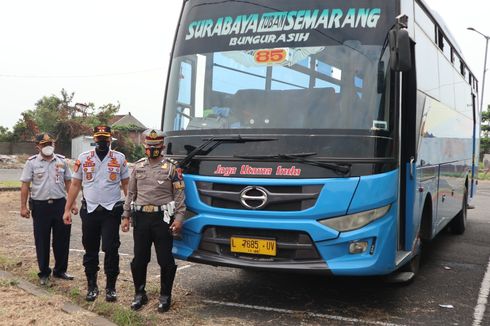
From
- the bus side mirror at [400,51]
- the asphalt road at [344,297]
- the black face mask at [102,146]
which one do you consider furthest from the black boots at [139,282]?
the bus side mirror at [400,51]

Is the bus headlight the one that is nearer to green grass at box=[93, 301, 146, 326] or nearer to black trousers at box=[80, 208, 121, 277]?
green grass at box=[93, 301, 146, 326]

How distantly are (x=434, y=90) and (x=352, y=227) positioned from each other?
2910 mm

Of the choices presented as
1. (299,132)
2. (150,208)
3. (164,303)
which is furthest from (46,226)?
(299,132)

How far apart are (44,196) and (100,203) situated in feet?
3.28

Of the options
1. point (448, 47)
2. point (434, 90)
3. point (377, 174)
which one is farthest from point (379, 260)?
point (448, 47)

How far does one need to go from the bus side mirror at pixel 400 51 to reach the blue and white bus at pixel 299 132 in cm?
1

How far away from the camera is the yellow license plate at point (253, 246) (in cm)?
478

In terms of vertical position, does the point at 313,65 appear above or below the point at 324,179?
above

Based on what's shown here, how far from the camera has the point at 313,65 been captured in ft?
16.5

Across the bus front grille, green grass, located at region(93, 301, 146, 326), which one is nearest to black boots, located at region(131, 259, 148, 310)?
green grass, located at region(93, 301, 146, 326)

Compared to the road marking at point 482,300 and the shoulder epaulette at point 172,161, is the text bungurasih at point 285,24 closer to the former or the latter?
the shoulder epaulette at point 172,161

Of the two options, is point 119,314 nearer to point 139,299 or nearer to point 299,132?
point 139,299

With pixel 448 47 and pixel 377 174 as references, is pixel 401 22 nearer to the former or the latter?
pixel 377 174

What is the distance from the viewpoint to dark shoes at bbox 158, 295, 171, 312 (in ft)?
16.2
